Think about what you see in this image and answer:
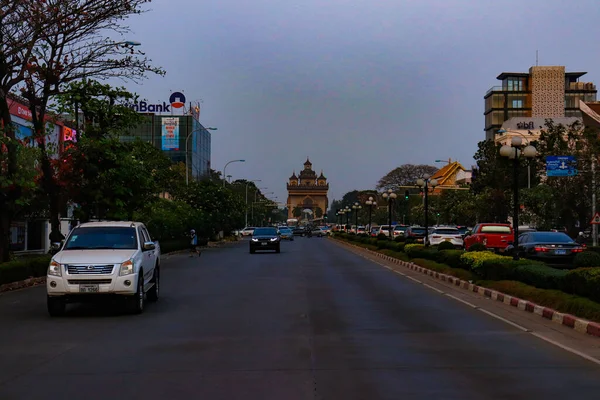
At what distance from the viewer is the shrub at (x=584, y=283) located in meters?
13.5

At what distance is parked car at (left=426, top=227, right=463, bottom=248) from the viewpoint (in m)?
41.4

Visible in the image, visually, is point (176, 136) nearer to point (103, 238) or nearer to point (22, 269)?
point (22, 269)

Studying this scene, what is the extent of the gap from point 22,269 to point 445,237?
85.3ft

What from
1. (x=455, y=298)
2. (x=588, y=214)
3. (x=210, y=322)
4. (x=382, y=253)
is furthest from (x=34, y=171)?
(x=588, y=214)

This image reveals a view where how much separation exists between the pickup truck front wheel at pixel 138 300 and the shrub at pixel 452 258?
1214 centimetres

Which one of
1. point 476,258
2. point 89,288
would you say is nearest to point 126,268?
point 89,288

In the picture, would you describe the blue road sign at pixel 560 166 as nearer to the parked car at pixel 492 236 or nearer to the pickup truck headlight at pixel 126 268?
the parked car at pixel 492 236

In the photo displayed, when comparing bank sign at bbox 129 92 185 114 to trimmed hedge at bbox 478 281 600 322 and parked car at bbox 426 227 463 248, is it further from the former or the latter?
trimmed hedge at bbox 478 281 600 322

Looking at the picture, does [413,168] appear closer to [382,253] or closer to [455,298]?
[382,253]

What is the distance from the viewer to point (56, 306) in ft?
45.8

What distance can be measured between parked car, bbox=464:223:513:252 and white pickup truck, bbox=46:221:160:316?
74.0 ft

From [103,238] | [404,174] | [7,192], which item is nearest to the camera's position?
[103,238]

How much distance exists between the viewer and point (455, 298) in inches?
708

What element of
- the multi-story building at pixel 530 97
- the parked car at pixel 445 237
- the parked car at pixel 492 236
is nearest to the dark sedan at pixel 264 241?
the parked car at pixel 445 237
